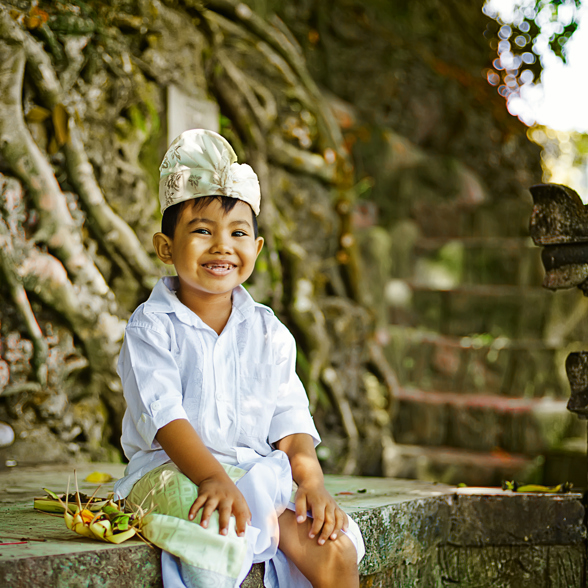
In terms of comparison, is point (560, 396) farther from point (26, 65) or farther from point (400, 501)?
point (26, 65)

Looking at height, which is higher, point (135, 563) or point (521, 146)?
point (521, 146)

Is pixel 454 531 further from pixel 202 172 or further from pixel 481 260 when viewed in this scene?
pixel 481 260

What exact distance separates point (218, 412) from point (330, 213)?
3.83m

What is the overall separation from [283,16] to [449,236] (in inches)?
110

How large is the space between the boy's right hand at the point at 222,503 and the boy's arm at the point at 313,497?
0.58ft

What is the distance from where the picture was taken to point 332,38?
7.16 m

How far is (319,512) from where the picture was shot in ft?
5.61

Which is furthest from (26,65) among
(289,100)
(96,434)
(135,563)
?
(135,563)

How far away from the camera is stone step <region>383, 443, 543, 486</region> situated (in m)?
5.11

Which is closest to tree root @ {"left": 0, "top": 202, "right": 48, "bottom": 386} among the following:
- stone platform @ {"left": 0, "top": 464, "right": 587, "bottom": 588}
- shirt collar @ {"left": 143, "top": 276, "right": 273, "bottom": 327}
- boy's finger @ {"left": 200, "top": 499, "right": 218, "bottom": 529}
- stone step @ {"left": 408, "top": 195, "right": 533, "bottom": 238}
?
stone platform @ {"left": 0, "top": 464, "right": 587, "bottom": 588}

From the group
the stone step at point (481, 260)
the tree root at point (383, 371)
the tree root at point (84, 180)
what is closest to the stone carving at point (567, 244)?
the tree root at point (84, 180)

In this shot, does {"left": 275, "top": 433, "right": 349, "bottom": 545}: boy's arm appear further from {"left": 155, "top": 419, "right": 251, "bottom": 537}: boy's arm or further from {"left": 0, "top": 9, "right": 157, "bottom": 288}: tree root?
{"left": 0, "top": 9, "right": 157, "bottom": 288}: tree root

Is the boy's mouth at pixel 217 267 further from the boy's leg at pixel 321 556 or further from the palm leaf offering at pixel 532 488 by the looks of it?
the palm leaf offering at pixel 532 488

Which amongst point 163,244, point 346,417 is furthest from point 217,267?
point 346,417
